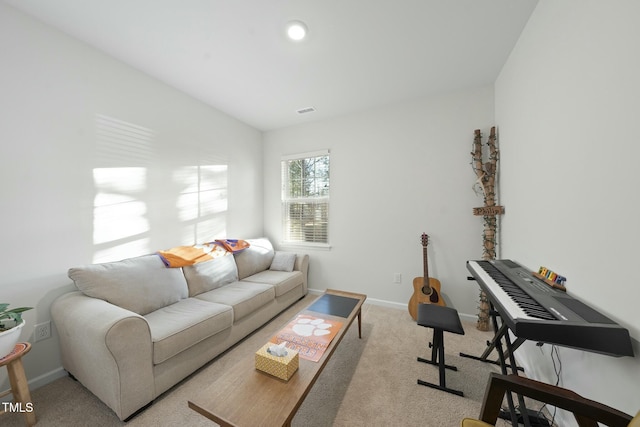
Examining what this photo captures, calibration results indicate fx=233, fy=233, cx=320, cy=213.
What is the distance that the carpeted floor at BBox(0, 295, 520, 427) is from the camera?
1.45 meters

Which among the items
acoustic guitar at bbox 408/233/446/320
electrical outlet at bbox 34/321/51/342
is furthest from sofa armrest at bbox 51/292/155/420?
acoustic guitar at bbox 408/233/446/320

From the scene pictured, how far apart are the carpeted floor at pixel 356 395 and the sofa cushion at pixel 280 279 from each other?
646 millimetres

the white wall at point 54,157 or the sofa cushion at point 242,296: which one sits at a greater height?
the white wall at point 54,157

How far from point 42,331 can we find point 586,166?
12.0 ft

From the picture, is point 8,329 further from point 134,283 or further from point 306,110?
point 306,110

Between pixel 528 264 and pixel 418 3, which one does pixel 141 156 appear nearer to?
pixel 418 3

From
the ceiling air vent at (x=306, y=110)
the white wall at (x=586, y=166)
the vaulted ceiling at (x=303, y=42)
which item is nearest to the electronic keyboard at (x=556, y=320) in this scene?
the white wall at (x=586, y=166)

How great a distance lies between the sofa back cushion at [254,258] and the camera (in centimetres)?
304

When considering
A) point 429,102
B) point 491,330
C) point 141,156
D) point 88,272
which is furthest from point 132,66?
point 491,330

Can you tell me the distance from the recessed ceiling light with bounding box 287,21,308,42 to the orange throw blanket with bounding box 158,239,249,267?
229 centimetres

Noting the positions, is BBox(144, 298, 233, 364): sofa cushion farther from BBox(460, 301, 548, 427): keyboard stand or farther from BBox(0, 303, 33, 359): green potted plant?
BBox(460, 301, 548, 427): keyboard stand

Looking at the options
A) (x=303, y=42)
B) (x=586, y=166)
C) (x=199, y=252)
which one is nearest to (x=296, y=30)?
(x=303, y=42)

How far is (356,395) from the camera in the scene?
165cm

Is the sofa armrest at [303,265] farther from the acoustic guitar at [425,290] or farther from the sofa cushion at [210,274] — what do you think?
the acoustic guitar at [425,290]
